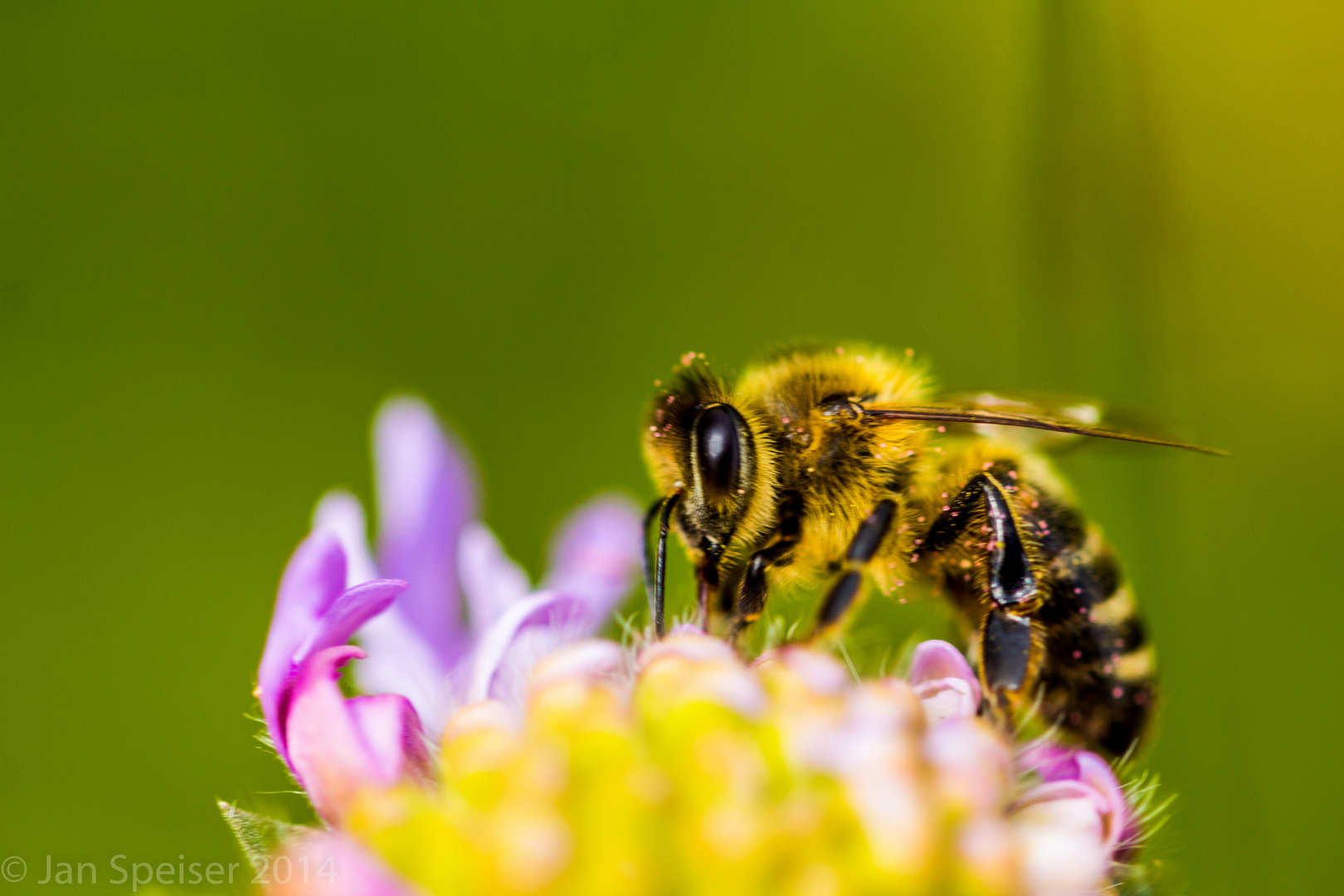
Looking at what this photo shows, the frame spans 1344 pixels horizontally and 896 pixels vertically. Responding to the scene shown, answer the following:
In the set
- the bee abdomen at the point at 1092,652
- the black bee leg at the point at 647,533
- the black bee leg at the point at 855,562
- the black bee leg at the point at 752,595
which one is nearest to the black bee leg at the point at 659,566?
the black bee leg at the point at 647,533

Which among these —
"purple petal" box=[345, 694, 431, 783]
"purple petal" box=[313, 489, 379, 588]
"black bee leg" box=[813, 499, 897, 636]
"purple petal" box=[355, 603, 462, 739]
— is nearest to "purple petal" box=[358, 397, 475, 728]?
"purple petal" box=[355, 603, 462, 739]

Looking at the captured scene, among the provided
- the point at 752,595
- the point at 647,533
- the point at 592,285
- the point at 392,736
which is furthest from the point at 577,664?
the point at 592,285

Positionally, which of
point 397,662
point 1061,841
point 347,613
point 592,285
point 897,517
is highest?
point 592,285

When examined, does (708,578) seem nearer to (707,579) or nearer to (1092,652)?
(707,579)

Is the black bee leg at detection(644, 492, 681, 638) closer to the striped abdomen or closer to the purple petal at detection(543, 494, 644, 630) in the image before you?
the purple petal at detection(543, 494, 644, 630)

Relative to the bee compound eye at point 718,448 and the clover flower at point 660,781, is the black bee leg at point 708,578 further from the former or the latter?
the clover flower at point 660,781

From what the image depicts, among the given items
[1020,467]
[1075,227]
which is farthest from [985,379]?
[1020,467]

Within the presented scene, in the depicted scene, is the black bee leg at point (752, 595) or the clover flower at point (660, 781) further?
the black bee leg at point (752, 595)

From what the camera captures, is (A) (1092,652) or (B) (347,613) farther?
(A) (1092,652)
